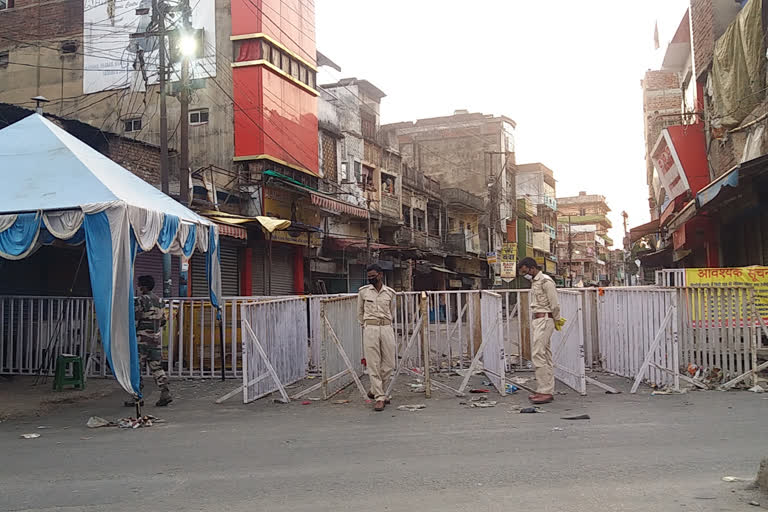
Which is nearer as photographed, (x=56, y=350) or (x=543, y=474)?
(x=543, y=474)

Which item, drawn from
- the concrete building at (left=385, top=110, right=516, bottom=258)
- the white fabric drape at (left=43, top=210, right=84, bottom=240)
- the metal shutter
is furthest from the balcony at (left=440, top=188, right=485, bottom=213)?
the white fabric drape at (left=43, top=210, right=84, bottom=240)

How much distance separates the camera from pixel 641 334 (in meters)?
10.4

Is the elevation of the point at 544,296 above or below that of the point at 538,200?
below

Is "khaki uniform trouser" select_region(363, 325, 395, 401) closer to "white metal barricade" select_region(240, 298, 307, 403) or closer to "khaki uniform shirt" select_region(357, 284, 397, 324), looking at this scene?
"khaki uniform shirt" select_region(357, 284, 397, 324)

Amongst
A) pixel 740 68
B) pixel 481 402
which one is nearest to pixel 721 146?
pixel 740 68

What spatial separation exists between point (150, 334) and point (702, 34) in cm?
→ 1761

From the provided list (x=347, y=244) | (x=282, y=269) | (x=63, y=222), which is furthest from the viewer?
(x=347, y=244)

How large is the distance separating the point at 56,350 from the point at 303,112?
744 inches

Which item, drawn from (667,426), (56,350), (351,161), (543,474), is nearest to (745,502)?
(543,474)

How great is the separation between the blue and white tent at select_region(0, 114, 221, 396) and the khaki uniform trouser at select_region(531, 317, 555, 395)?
5.14 meters

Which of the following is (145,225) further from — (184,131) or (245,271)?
(245,271)

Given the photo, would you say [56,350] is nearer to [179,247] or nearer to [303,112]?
[179,247]

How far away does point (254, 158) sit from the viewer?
84.9 ft

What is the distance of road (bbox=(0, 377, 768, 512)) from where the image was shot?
15.5ft
